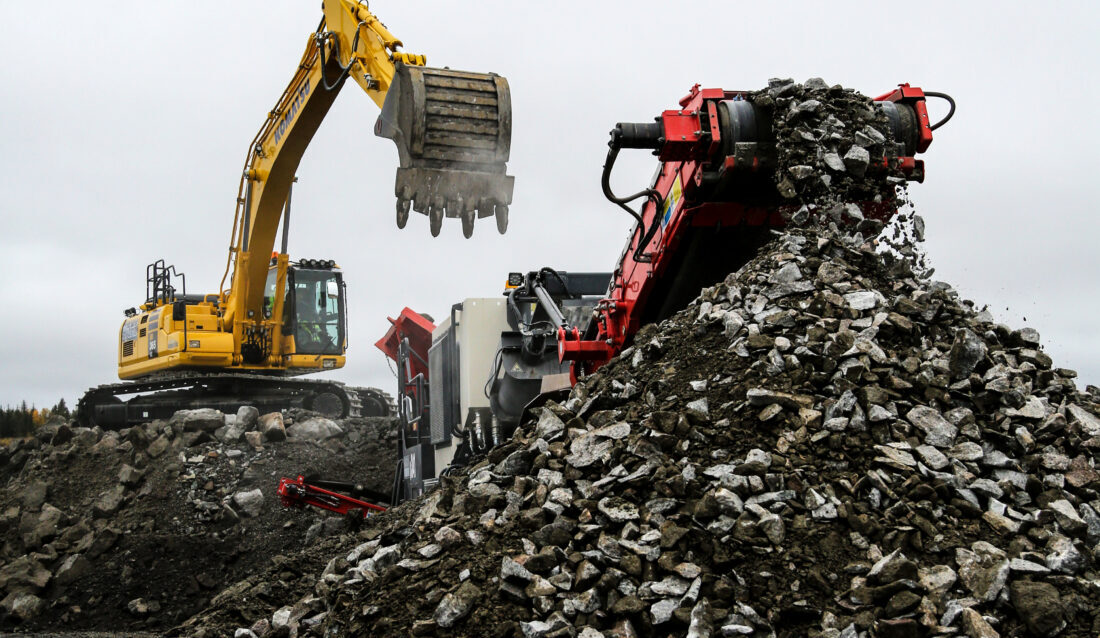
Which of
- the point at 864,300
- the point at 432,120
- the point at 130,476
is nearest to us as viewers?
the point at 864,300

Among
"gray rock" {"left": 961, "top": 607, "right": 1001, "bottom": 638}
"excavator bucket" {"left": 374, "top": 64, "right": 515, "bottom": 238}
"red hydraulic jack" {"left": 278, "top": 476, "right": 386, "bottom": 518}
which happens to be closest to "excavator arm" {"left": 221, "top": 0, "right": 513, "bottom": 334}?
"excavator bucket" {"left": 374, "top": 64, "right": 515, "bottom": 238}

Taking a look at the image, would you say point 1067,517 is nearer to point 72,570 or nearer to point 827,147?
point 827,147

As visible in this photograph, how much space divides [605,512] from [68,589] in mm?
7032

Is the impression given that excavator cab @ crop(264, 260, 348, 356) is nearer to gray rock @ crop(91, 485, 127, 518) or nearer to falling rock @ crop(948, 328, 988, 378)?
gray rock @ crop(91, 485, 127, 518)

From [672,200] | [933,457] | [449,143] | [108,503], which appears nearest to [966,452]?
[933,457]

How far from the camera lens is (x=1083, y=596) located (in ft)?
10.2

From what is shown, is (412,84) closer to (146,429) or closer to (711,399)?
(711,399)

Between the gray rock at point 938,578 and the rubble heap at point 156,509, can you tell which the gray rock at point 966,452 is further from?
the rubble heap at point 156,509

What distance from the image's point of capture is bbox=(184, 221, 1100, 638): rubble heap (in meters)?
3.19

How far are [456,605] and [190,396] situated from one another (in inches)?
436

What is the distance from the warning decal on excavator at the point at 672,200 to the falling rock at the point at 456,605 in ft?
8.04

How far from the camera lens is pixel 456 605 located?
11.4ft

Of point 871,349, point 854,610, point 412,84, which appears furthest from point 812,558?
point 412,84

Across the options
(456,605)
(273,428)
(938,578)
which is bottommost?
(273,428)
